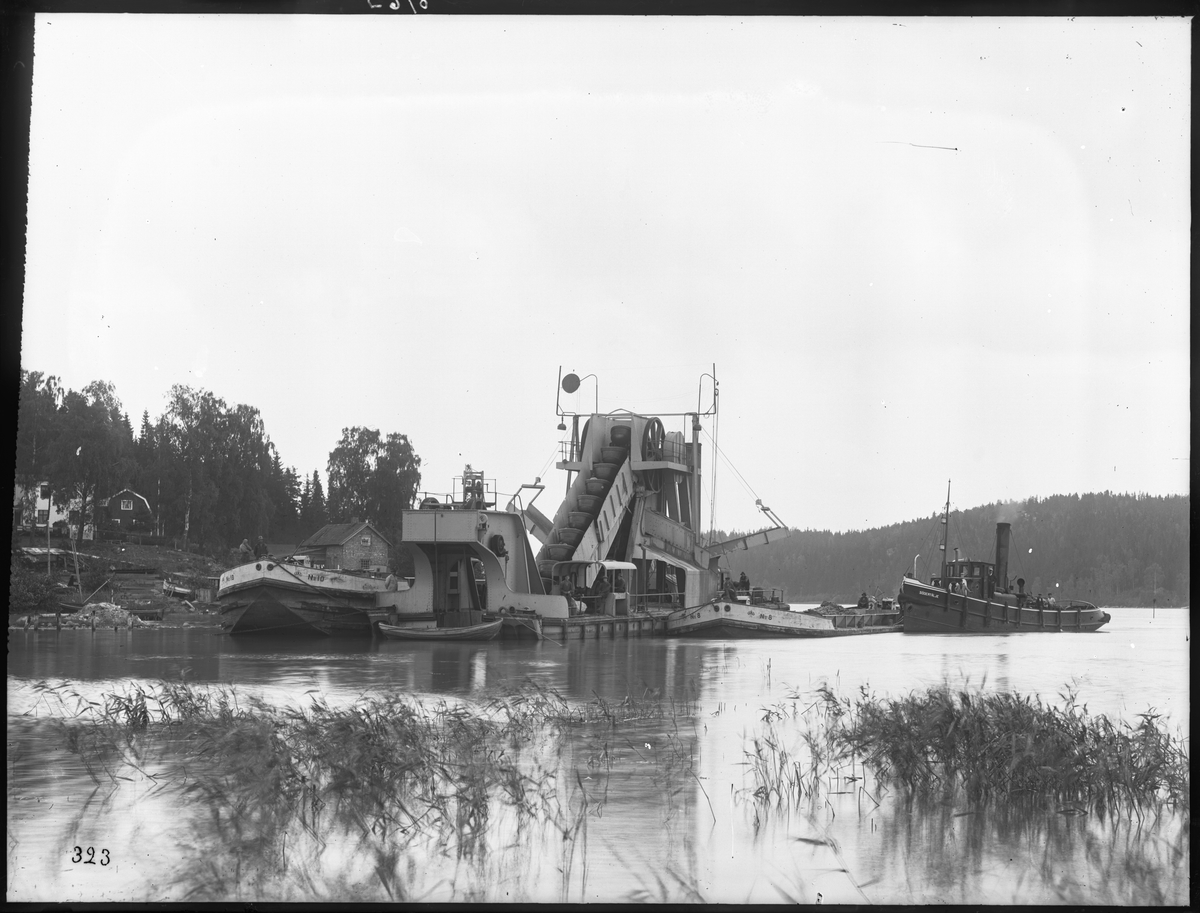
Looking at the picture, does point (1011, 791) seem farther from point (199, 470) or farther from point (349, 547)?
point (199, 470)

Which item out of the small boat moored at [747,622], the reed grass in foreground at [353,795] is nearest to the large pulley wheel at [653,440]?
the small boat moored at [747,622]

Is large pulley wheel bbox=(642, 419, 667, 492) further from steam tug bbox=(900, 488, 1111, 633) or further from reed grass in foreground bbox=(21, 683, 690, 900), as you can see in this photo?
reed grass in foreground bbox=(21, 683, 690, 900)

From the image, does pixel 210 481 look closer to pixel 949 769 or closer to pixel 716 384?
pixel 716 384

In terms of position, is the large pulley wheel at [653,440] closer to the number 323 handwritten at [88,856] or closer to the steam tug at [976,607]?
the steam tug at [976,607]

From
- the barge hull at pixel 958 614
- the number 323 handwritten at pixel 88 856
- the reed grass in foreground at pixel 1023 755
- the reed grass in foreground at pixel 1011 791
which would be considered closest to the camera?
the number 323 handwritten at pixel 88 856

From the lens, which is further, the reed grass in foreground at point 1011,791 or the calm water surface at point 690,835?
the reed grass in foreground at point 1011,791

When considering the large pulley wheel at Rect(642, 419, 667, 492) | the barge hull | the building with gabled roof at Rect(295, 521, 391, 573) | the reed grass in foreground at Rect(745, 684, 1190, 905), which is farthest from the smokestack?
the reed grass in foreground at Rect(745, 684, 1190, 905)

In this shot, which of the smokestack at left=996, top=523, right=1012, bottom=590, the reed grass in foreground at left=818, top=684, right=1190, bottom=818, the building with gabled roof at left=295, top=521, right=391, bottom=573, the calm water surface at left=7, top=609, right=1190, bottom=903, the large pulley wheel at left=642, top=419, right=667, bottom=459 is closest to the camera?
the calm water surface at left=7, top=609, right=1190, bottom=903
